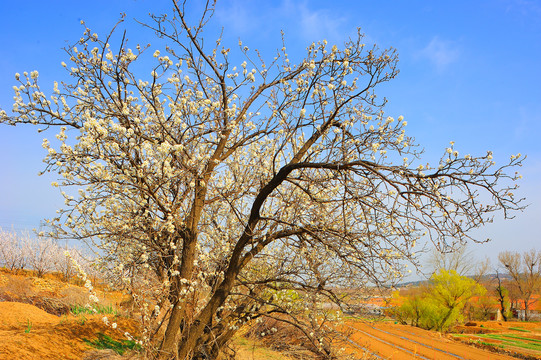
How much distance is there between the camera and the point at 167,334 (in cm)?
614

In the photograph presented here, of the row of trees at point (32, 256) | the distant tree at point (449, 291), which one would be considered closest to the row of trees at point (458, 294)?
the distant tree at point (449, 291)

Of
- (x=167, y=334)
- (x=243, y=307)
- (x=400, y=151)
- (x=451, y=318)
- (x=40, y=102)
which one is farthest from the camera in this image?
(x=451, y=318)

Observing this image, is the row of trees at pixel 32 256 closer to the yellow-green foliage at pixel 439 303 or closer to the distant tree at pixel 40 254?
the distant tree at pixel 40 254

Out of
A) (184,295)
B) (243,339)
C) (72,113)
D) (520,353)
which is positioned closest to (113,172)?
(72,113)

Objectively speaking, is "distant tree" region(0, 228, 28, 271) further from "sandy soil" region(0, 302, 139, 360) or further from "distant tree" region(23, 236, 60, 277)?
"sandy soil" region(0, 302, 139, 360)

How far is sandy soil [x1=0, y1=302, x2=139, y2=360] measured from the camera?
6.11 m

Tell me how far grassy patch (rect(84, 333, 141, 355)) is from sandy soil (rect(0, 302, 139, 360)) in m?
0.15

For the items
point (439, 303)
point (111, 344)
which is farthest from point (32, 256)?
point (439, 303)

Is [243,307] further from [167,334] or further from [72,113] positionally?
[72,113]

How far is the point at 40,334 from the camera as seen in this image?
23.1 ft

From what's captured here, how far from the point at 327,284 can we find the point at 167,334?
3.09 metres

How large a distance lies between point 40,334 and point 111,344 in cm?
145

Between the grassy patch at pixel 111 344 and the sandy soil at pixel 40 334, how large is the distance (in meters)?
0.15

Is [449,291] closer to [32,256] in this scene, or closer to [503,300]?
[503,300]
